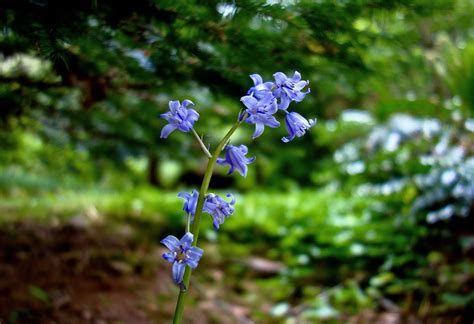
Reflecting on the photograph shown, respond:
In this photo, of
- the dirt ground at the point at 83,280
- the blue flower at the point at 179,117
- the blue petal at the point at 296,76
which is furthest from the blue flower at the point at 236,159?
the dirt ground at the point at 83,280

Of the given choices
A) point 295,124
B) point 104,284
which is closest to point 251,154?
point 104,284

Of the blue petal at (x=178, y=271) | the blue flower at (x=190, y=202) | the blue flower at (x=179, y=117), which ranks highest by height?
the blue flower at (x=179, y=117)

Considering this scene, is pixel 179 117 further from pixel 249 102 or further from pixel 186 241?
pixel 186 241

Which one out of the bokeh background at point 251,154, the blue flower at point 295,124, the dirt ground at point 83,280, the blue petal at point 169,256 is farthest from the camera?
the dirt ground at point 83,280

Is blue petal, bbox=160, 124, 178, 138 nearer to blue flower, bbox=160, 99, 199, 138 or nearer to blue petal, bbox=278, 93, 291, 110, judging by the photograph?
blue flower, bbox=160, 99, 199, 138

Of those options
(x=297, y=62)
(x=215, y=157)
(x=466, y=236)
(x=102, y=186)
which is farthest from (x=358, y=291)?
(x=102, y=186)

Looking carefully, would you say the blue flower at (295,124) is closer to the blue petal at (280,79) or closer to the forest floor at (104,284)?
the blue petal at (280,79)
